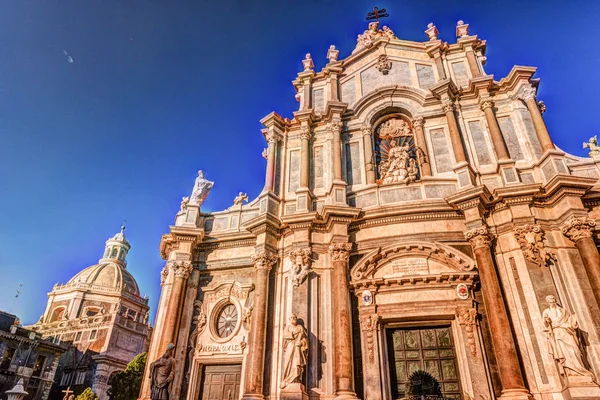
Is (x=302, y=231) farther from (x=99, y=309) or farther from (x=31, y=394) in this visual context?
(x=99, y=309)

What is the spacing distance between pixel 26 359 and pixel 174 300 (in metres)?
28.1

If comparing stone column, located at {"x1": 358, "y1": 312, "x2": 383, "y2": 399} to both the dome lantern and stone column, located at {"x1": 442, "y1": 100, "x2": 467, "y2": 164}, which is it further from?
the dome lantern

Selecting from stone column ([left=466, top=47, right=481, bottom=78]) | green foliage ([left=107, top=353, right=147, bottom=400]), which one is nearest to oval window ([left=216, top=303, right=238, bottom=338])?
stone column ([left=466, top=47, right=481, bottom=78])

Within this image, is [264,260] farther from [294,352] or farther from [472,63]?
[472,63]

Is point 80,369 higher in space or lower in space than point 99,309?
lower

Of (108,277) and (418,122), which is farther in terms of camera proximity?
(108,277)

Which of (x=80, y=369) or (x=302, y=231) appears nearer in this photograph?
(x=302, y=231)

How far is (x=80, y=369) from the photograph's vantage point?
1423 inches

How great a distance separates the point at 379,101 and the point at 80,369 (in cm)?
3635

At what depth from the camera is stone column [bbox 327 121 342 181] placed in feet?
42.8

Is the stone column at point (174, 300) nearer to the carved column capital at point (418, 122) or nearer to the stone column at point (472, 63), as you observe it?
the carved column capital at point (418, 122)

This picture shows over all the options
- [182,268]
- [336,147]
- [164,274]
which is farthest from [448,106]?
[164,274]

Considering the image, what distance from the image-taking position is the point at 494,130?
12500mm

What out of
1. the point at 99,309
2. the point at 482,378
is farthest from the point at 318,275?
the point at 99,309
